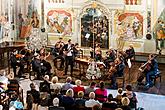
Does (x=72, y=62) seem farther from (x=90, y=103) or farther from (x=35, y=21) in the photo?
(x=90, y=103)

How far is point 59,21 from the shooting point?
74.1 ft

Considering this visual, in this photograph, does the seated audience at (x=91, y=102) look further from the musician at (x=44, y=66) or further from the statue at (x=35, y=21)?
the statue at (x=35, y=21)

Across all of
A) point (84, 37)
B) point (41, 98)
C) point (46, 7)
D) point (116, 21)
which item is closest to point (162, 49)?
point (116, 21)

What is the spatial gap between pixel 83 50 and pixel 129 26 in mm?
2617

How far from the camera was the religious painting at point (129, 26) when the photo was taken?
818 inches

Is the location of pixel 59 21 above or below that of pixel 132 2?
below

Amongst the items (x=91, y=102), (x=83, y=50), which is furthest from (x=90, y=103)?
(x=83, y=50)

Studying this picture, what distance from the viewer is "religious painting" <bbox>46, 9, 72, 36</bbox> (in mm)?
22328

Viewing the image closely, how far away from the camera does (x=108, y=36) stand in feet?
70.2

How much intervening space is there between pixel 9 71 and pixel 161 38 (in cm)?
702

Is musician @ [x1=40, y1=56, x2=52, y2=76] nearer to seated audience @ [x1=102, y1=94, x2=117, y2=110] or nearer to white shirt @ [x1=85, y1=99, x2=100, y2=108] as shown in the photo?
white shirt @ [x1=85, y1=99, x2=100, y2=108]

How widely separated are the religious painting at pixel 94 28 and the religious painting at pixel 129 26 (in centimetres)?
62

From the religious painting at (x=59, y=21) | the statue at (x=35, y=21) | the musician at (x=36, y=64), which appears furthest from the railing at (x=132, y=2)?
the musician at (x=36, y=64)

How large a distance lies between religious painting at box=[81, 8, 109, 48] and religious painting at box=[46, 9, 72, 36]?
82 cm
